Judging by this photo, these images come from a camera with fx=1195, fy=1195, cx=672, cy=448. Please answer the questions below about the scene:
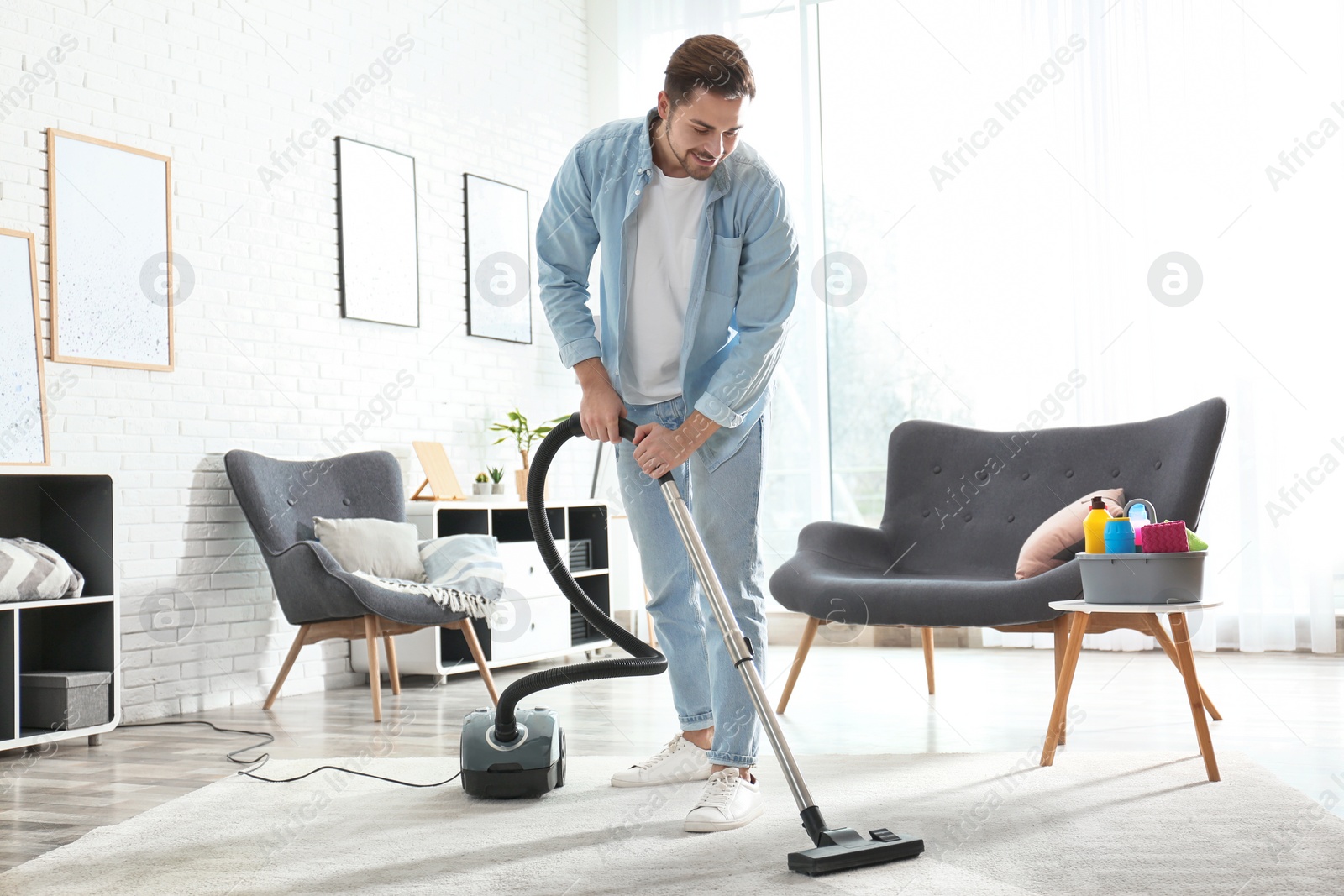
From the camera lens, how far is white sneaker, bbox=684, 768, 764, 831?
6.77 ft

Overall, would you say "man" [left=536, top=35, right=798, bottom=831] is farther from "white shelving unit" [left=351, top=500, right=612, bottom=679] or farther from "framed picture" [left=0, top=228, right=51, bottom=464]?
"white shelving unit" [left=351, top=500, right=612, bottom=679]

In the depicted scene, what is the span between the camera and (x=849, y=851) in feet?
5.83

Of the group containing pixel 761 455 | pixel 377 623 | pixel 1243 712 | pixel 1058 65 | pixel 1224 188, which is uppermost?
pixel 1058 65

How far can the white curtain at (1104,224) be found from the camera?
15.0ft

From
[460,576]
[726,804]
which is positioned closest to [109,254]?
[460,576]

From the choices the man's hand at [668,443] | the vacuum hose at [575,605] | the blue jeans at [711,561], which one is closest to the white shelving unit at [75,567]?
the vacuum hose at [575,605]

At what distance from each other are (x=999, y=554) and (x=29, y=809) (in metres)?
2.61

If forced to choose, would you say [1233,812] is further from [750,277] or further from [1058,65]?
[1058,65]

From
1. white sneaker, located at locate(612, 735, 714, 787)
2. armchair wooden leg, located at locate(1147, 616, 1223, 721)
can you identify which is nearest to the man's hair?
white sneaker, located at locate(612, 735, 714, 787)

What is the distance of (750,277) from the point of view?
214 centimetres

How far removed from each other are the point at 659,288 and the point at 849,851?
3.38 ft

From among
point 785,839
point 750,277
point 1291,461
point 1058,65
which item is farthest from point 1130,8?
point 785,839

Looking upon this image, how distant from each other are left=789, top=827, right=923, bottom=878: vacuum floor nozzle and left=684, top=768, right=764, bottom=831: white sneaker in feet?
0.75

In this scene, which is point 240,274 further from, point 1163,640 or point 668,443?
point 1163,640
